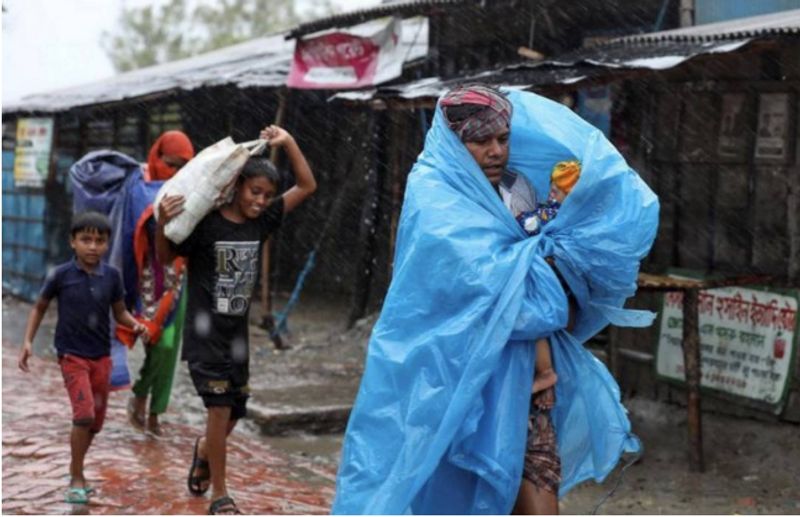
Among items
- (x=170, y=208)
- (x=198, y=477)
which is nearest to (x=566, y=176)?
(x=170, y=208)

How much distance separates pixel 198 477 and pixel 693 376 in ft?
9.75

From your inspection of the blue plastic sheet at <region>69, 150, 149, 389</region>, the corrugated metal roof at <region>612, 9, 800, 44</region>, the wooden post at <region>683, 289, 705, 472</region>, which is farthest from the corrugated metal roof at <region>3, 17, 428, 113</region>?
the wooden post at <region>683, 289, 705, 472</region>

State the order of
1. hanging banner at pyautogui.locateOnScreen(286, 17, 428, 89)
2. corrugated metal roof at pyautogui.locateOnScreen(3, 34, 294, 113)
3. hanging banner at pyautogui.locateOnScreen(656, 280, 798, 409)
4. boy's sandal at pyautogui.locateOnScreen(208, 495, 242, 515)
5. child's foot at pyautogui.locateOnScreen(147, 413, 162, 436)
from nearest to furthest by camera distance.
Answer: boy's sandal at pyautogui.locateOnScreen(208, 495, 242, 515) < hanging banner at pyautogui.locateOnScreen(656, 280, 798, 409) < child's foot at pyautogui.locateOnScreen(147, 413, 162, 436) < hanging banner at pyautogui.locateOnScreen(286, 17, 428, 89) < corrugated metal roof at pyautogui.locateOnScreen(3, 34, 294, 113)

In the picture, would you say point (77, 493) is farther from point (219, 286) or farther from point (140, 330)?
point (219, 286)

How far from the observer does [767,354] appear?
8.09 meters

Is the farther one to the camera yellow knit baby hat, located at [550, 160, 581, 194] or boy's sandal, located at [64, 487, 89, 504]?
Answer: boy's sandal, located at [64, 487, 89, 504]

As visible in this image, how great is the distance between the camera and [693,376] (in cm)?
782

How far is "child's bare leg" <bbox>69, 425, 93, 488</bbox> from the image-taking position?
21.7 ft

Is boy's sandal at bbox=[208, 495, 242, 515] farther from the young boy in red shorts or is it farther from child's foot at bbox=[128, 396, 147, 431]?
child's foot at bbox=[128, 396, 147, 431]

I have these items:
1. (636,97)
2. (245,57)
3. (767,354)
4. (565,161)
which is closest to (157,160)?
(636,97)

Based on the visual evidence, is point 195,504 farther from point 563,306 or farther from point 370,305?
point 370,305

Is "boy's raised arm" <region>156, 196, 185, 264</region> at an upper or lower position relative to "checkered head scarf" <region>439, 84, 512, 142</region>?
lower

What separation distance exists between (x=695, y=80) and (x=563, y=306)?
16.2ft

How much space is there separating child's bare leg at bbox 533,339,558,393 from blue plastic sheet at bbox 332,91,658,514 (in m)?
0.04
